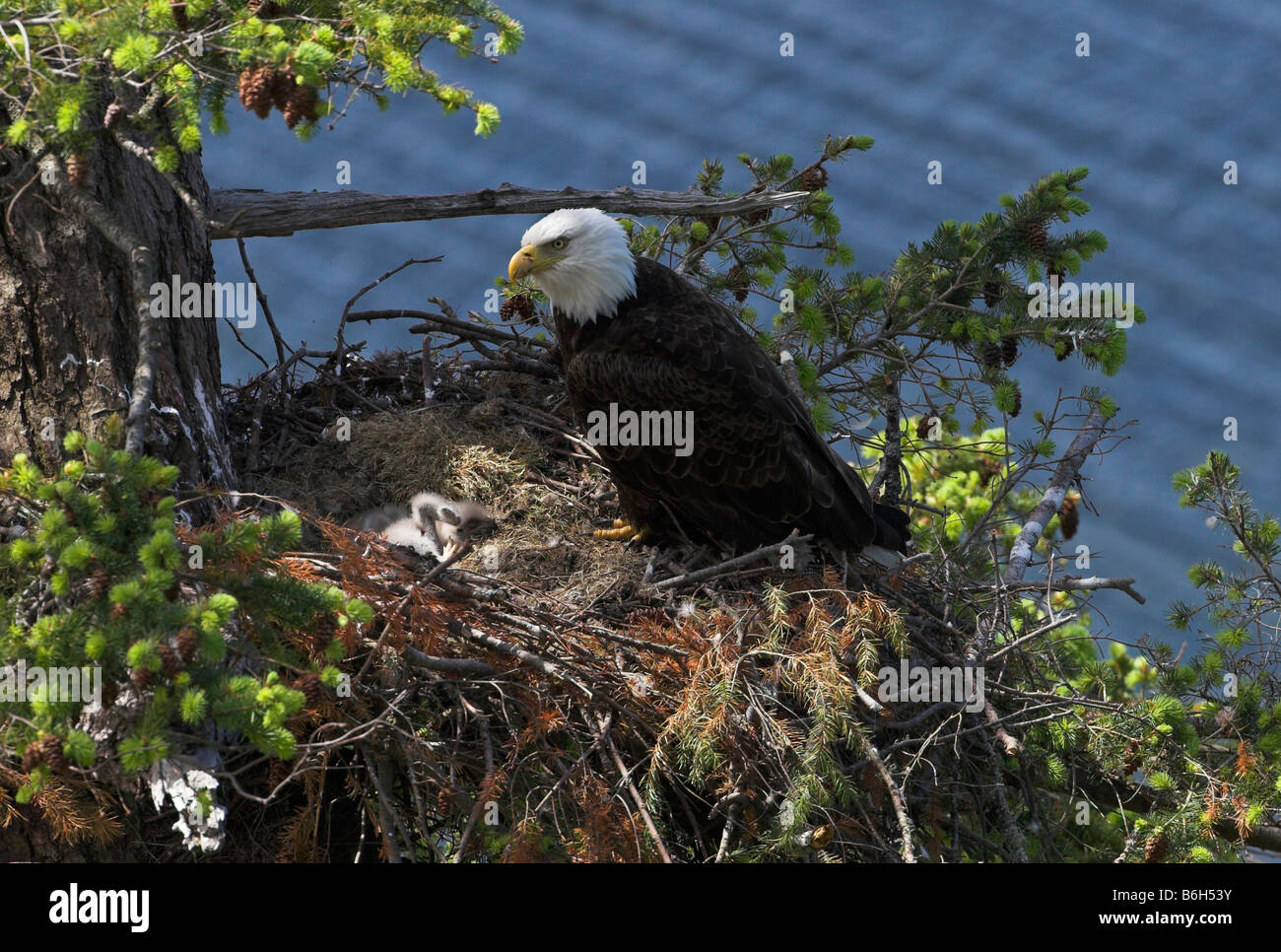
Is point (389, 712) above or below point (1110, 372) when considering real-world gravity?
below

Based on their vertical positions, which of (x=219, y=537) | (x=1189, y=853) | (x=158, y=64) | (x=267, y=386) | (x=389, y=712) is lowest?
(x=1189, y=853)

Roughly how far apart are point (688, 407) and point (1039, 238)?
5.21ft

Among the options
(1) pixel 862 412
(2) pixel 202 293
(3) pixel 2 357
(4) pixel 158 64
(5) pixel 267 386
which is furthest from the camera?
(1) pixel 862 412

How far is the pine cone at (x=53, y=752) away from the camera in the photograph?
251cm

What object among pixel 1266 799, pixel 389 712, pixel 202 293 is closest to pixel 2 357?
pixel 202 293

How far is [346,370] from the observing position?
580cm

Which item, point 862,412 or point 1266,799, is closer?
point 1266,799

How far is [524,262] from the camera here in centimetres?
504

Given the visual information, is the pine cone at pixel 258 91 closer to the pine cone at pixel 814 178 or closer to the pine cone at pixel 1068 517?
the pine cone at pixel 814 178

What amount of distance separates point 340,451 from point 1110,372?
Answer: 3.13 meters

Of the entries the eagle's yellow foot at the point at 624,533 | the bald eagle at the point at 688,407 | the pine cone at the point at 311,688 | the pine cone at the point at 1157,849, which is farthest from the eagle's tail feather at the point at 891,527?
the pine cone at the point at 311,688

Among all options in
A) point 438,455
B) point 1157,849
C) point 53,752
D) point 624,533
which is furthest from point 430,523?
point 1157,849

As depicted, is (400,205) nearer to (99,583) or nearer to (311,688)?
(311,688)

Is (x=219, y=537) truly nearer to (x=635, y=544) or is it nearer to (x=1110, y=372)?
(x=635, y=544)
